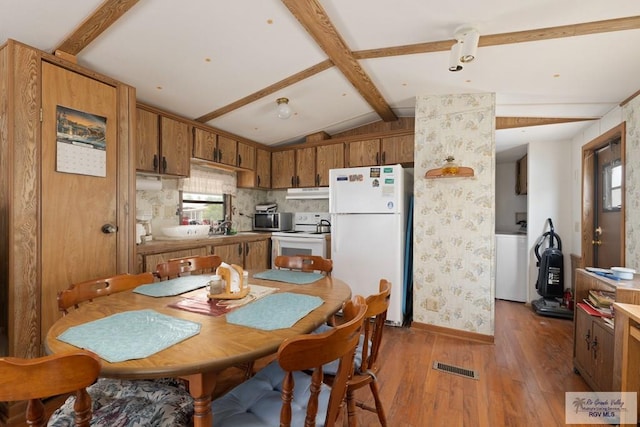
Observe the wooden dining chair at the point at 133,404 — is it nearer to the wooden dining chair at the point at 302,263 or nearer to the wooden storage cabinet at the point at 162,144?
the wooden dining chair at the point at 302,263

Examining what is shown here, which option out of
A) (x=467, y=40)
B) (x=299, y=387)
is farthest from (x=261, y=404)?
(x=467, y=40)

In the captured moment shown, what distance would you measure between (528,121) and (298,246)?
10.0 ft

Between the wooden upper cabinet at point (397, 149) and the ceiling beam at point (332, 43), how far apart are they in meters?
0.59

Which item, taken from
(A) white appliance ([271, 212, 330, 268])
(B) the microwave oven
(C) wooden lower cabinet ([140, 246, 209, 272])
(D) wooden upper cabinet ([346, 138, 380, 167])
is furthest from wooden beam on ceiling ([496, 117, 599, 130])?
(C) wooden lower cabinet ([140, 246, 209, 272])

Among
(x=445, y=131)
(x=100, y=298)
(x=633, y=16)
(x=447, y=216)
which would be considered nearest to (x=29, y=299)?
(x=100, y=298)

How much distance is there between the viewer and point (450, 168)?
2715 mm

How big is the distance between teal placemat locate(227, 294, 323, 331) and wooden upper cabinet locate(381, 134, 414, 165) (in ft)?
8.31

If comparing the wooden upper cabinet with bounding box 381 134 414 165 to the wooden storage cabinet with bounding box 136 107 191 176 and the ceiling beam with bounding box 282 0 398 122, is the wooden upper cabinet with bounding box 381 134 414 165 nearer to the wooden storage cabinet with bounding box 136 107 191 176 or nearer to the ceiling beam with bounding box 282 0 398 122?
the ceiling beam with bounding box 282 0 398 122

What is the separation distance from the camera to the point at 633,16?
162 centimetres

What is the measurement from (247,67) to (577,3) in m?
2.16

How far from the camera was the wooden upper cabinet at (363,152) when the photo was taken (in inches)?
144

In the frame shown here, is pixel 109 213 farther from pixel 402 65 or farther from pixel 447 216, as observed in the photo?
pixel 447 216

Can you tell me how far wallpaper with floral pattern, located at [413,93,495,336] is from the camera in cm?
275

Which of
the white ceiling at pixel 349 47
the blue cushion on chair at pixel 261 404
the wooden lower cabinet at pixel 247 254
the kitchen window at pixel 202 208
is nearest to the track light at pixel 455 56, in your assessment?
the white ceiling at pixel 349 47
